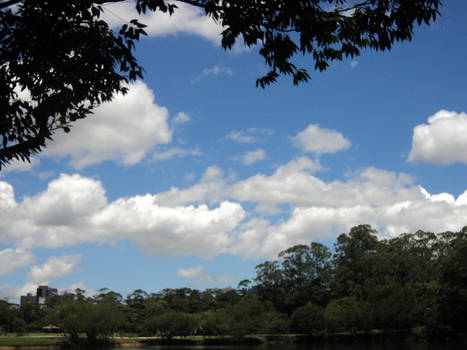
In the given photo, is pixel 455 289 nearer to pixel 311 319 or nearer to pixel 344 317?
pixel 344 317

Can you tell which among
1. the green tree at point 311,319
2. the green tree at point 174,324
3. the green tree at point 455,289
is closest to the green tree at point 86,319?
the green tree at point 174,324

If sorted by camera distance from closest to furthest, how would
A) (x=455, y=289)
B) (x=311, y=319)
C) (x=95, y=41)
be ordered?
(x=95, y=41) < (x=455, y=289) < (x=311, y=319)

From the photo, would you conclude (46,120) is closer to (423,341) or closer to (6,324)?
(423,341)

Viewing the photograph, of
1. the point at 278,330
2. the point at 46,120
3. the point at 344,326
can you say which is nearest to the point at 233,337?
the point at 278,330

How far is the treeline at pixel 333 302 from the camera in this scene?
43906 mm

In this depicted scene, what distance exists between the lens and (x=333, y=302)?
52.1m

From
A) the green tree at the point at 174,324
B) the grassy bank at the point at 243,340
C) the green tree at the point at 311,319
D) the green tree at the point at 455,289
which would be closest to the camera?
the green tree at the point at 455,289

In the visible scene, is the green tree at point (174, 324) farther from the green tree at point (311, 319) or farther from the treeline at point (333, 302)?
the green tree at point (311, 319)

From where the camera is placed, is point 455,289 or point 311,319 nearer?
point 455,289

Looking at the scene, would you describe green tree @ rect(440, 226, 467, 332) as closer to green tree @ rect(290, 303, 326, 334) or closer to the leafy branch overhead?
green tree @ rect(290, 303, 326, 334)

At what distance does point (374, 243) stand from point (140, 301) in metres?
37.7

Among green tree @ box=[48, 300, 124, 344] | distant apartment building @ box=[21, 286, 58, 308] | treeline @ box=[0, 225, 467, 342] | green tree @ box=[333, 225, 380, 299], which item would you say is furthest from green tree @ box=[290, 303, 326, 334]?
distant apartment building @ box=[21, 286, 58, 308]

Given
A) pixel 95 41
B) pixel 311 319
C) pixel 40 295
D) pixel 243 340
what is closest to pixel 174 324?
pixel 243 340

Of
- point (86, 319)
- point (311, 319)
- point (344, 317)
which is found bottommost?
point (311, 319)
